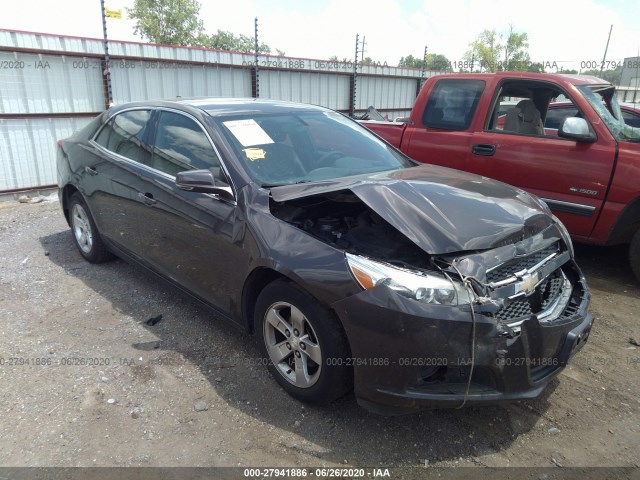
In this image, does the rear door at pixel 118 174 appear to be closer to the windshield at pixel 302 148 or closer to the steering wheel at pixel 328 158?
the windshield at pixel 302 148

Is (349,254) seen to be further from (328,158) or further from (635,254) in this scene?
(635,254)

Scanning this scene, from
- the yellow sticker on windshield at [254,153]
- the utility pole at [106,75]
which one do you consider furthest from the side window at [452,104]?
the utility pole at [106,75]

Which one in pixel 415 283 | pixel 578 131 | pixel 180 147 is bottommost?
pixel 415 283

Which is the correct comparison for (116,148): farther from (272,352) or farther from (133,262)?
(272,352)

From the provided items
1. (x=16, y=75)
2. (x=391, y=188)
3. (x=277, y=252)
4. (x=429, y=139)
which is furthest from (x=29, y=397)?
(x=16, y=75)

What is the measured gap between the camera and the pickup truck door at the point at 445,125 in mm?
5180

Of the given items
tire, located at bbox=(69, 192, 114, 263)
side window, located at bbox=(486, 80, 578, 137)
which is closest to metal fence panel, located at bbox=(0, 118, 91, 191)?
tire, located at bbox=(69, 192, 114, 263)

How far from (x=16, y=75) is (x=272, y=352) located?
738cm

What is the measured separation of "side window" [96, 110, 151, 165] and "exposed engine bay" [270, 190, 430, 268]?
1.64 metres

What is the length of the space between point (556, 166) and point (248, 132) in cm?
300

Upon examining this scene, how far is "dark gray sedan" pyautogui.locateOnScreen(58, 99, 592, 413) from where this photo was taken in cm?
231

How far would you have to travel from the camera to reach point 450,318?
7.34ft

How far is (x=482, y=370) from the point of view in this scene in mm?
2326

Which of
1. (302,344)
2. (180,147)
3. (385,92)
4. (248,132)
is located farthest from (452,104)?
(385,92)
